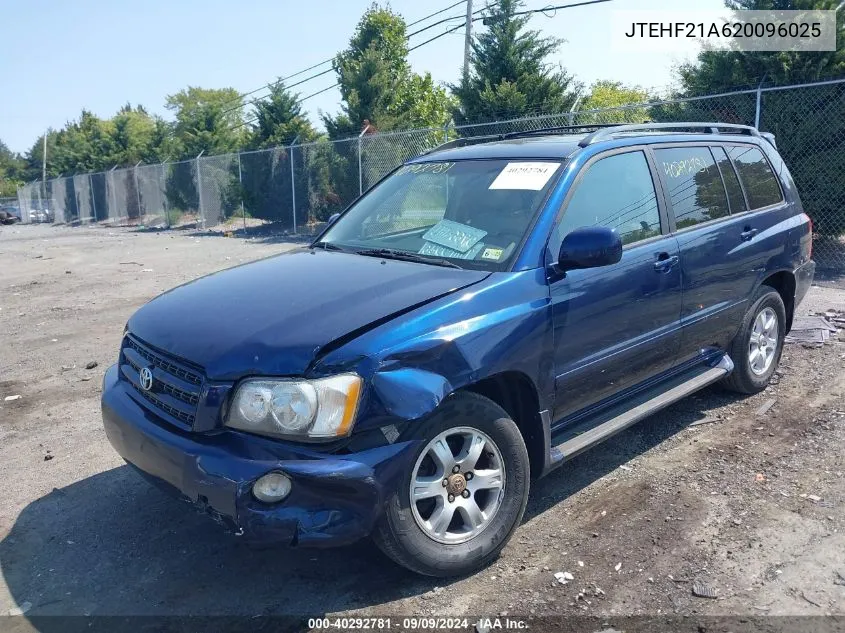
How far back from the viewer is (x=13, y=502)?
12.6 ft

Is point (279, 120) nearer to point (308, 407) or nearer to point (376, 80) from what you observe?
point (376, 80)

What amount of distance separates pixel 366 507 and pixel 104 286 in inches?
385

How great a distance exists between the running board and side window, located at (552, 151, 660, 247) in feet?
3.08

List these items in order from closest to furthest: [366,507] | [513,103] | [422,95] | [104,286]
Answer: [366,507]
[104,286]
[513,103]
[422,95]

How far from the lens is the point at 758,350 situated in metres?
5.07

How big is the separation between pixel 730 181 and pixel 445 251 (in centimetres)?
240

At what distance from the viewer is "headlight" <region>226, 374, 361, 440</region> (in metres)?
2.59

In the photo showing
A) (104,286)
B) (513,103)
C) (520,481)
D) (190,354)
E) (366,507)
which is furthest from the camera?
(513,103)

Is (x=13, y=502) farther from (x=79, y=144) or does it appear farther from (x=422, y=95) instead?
(x=79, y=144)

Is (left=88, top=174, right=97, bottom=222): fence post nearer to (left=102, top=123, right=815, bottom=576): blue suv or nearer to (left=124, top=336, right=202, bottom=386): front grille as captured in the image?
(left=102, top=123, right=815, bottom=576): blue suv

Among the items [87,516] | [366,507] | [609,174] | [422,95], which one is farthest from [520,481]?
[422,95]

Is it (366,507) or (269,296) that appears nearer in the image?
(366,507)

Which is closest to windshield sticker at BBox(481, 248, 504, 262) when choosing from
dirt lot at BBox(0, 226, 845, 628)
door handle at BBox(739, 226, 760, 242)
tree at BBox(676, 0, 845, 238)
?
dirt lot at BBox(0, 226, 845, 628)

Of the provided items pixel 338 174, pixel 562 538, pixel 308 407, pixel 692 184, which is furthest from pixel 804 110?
pixel 338 174
